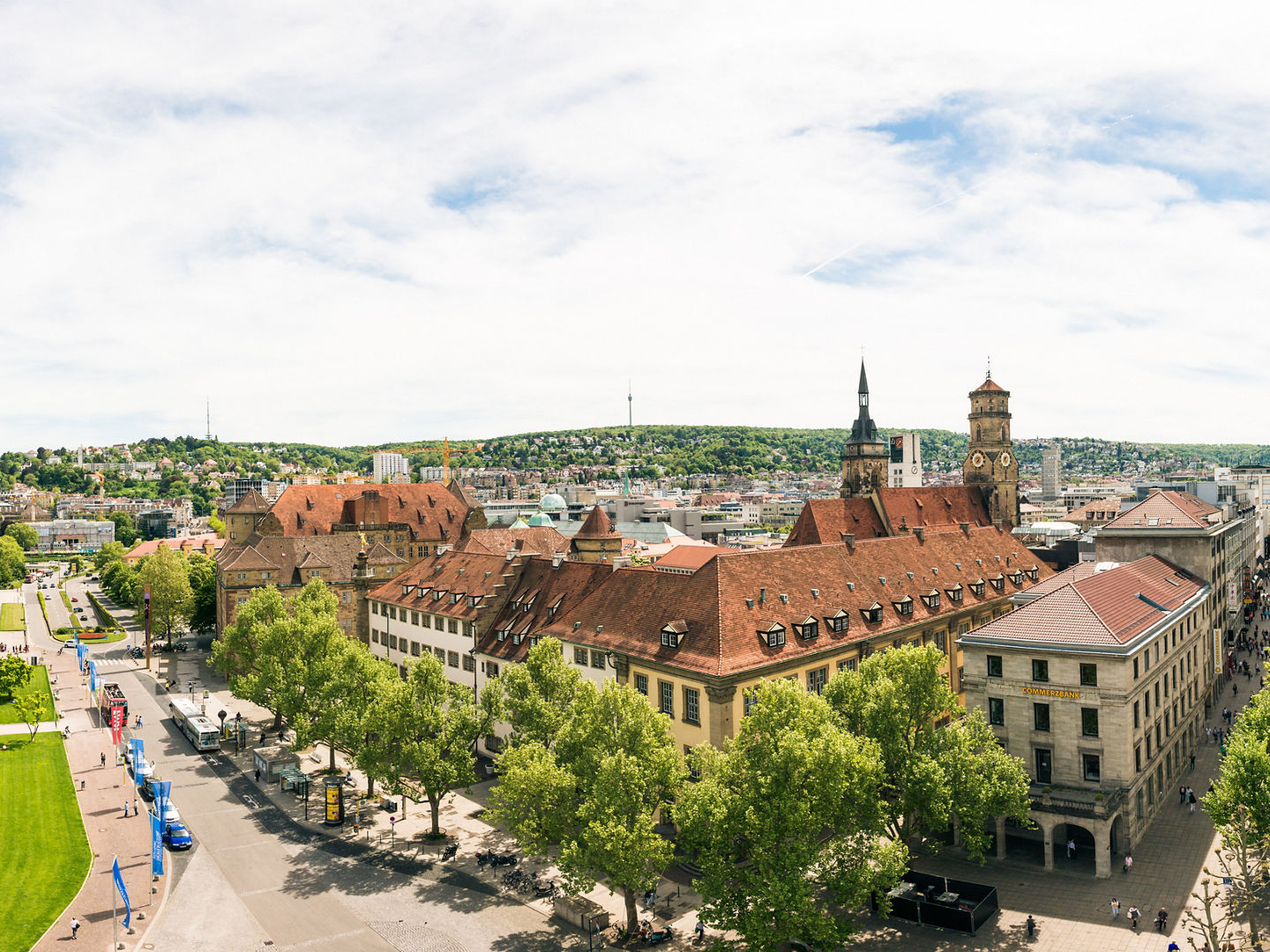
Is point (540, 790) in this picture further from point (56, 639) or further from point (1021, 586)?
point (56, 639)

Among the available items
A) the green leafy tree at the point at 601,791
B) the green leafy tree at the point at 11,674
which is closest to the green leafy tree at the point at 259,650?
the green leafy tree at the point at 11,674

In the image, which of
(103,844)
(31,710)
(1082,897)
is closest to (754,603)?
(1082,897)

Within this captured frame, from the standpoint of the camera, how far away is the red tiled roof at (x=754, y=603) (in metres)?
58.5

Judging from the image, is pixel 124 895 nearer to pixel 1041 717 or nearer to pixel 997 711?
pixel 997 711

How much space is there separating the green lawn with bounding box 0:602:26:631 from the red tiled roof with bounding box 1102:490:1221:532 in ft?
562

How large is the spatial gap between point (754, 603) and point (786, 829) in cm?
2303

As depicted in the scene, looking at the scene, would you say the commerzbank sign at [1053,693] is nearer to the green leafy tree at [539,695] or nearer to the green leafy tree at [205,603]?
the green leafy tree at [539,695]

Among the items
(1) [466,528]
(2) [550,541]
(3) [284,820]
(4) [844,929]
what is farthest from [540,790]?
(1) [466,528]

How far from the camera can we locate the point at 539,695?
56.4m

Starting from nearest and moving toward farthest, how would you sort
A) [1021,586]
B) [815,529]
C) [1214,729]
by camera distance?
Answer: [1214,729] → [1021,586] → [815,529]

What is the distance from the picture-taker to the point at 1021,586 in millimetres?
90875

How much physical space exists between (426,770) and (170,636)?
103340 millimetres

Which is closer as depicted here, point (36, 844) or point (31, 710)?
point (36, 844)

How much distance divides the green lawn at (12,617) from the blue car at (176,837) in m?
121
